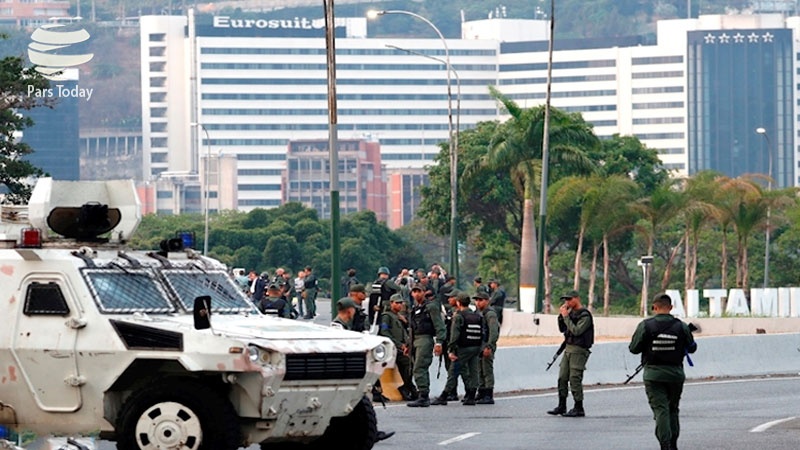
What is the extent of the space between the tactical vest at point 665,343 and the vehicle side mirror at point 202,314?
15.4 ft

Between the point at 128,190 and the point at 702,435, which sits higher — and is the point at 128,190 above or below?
above

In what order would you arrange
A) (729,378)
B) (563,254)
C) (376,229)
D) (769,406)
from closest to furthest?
(769,406), (729,378), (563,254), (376,229)

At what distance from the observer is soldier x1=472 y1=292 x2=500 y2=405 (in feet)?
85.6

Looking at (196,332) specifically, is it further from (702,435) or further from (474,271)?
(474,271)

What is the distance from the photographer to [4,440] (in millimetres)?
15492

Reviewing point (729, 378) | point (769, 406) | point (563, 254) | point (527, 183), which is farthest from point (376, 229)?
point (769, 406)

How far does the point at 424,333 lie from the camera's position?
83.6 feet

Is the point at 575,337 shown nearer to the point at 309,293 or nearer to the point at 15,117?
the point at 15,117

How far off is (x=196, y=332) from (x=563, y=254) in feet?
279

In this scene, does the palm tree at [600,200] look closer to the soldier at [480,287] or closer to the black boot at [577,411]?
the soldier at [480,287]

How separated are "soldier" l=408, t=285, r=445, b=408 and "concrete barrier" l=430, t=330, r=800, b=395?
2559 millimetres

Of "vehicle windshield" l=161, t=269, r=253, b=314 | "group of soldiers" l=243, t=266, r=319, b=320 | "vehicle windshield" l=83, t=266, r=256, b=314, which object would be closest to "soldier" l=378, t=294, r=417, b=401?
"vehicle windshield" l=161, t=269, r=253, b=314

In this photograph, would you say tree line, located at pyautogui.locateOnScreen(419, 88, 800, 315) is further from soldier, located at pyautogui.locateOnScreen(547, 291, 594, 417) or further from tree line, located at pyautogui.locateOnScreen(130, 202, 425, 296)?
soldier, located at pyautogui.locateOnScreen(547, 291, 594, 417)

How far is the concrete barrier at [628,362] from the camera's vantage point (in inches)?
1199
